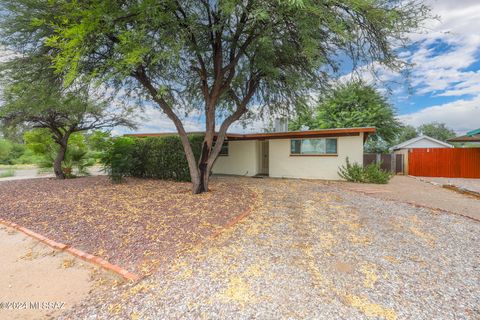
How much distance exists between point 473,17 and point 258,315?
8.32 metres

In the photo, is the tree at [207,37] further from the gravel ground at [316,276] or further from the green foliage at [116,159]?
the gravel ground at [316,276]

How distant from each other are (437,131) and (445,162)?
1591 inches

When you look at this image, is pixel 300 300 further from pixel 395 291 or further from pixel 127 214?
pixel 127 214

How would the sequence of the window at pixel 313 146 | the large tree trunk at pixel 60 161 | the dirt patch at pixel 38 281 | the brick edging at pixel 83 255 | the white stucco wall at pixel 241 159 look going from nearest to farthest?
the dirt patch at pixel 38 281 → the brick edging at pixel 83 255 → the large tree trunk at pixel 60 161 → the window at pixel 313 146 → the white stucco wall at pixel 241 159

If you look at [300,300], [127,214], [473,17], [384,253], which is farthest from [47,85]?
[473,17]

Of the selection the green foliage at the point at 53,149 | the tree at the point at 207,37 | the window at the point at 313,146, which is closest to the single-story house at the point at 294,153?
the window at the point at 313,146

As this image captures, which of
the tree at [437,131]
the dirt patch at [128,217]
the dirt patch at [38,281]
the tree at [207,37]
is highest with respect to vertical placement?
the tree at [437,131]

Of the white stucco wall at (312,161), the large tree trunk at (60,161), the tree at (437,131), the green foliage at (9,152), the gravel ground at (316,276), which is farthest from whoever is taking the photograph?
the tree at (437,131)

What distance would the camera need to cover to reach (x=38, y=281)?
287 cm

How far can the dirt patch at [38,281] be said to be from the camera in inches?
94.0

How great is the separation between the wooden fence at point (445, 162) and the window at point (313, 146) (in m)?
6.59

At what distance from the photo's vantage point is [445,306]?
91.0 inches

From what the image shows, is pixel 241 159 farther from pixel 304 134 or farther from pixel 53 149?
pixel 53 149

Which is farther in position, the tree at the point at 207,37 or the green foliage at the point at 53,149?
the green foliage at the point at 53,149
